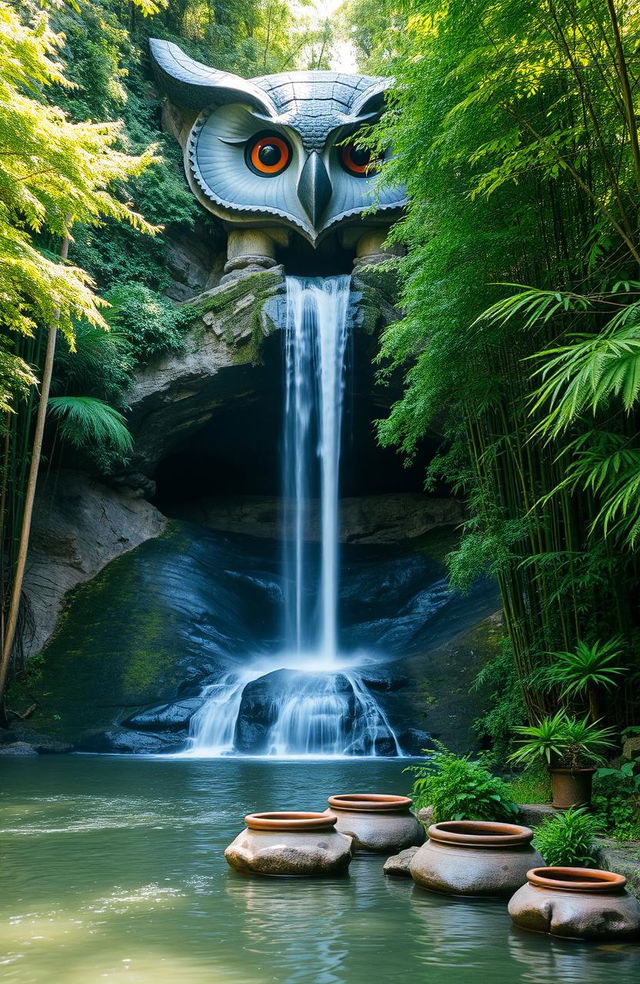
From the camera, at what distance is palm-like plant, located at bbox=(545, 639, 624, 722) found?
16.4 feet

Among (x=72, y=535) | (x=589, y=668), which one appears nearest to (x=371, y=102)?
(x=72, y=535)

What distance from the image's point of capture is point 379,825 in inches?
180

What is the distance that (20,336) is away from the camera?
1120 centimetres

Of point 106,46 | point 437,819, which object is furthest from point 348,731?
point 106,46

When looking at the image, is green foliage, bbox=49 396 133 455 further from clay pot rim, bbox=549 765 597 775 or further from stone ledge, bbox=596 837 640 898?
stone ledge, bbox=596 837 640 898

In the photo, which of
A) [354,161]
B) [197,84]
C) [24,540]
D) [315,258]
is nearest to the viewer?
[24,540]

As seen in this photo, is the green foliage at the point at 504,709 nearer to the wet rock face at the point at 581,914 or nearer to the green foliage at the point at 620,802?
the green foliage at the point at 620,802

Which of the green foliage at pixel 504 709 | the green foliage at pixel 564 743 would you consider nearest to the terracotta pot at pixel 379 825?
the green foliage at pixel 564 743

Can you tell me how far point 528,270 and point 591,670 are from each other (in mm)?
2780

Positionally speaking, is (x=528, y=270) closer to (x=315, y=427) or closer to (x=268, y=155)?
(x=315, y=427)

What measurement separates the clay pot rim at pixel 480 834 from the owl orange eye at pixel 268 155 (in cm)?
1609

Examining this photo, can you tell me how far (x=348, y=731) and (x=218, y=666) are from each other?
9.36ft

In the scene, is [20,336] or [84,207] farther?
[20,336]

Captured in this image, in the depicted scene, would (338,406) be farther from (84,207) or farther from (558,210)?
(558,210)
